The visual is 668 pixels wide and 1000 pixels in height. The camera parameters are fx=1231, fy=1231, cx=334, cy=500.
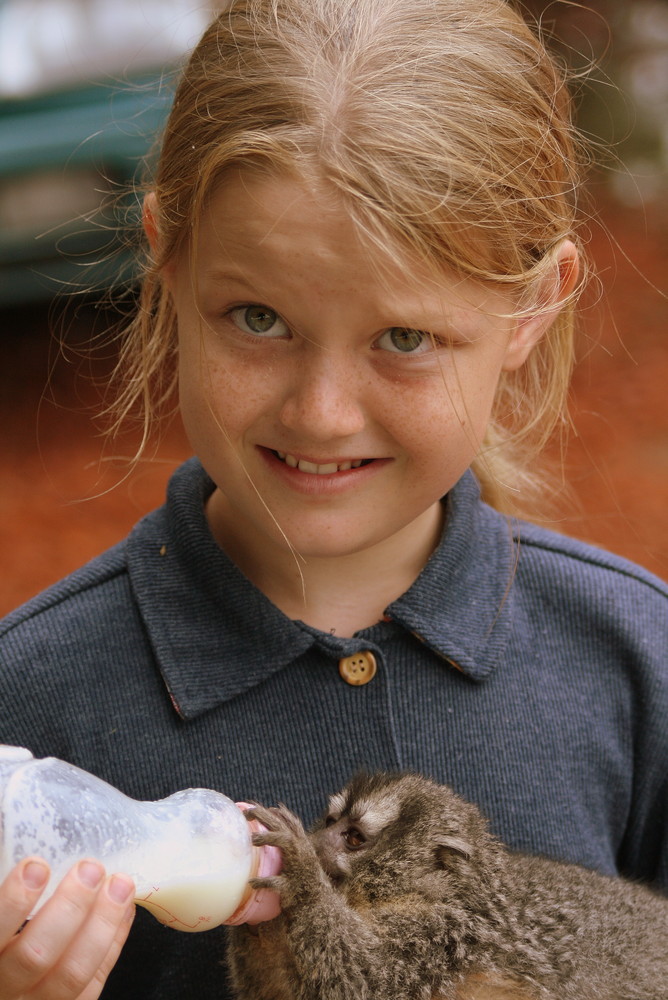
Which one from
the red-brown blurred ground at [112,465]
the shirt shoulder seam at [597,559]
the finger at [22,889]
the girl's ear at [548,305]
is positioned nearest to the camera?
the finger at [22,889]

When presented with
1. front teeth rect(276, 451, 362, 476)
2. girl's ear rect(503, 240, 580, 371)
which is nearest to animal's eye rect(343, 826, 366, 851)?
front teeth rect(276, 451, 362, 476)

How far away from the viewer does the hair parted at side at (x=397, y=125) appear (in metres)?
1.99

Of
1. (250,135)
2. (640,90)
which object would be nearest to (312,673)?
(250,135)

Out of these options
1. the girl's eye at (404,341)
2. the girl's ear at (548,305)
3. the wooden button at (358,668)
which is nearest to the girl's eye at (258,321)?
the girl's eye at (404,341)

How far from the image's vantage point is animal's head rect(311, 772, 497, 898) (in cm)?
207

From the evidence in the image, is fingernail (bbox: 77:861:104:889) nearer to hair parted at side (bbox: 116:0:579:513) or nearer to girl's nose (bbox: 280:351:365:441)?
girl's nose (bbox: 280:351:365:441)

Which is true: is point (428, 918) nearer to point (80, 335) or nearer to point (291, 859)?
point (291, 859)

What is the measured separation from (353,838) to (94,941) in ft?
1.84

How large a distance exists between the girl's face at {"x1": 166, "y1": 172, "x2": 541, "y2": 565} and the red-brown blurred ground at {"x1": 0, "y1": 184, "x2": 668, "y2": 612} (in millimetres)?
3077

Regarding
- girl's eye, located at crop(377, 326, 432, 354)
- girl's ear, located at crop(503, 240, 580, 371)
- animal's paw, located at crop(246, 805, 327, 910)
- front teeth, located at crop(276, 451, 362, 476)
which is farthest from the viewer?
girl's ear, located at crop(503, 240, 580, 371)

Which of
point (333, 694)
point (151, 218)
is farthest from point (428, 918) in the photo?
point (151, 218)

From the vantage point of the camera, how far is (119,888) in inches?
66.3

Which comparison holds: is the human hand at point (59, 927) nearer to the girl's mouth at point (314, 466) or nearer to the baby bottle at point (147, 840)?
the baby bottle at point (147, 840)

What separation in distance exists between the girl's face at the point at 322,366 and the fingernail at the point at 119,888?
2.40 feet
